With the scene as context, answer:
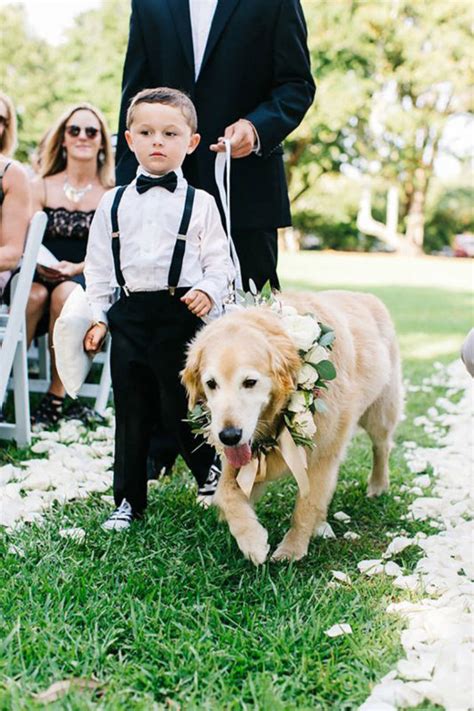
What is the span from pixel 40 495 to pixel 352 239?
133ft

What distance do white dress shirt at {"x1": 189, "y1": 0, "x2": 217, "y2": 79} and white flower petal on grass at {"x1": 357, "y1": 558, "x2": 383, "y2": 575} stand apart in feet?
7.50

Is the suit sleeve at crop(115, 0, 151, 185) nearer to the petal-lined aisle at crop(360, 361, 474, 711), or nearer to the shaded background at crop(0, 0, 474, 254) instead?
the petal-lined aisle at crop(360, 361, 474, 711)

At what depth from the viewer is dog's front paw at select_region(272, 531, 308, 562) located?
318cm

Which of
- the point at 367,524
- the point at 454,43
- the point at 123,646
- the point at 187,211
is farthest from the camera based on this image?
the point at 454,43

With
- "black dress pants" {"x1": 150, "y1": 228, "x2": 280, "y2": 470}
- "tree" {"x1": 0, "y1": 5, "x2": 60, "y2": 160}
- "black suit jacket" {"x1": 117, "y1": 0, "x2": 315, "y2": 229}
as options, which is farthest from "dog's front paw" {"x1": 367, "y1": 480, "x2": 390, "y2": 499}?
"tree" {"x1": 0, "y1": 5, "x2": 60, "y2": 160}

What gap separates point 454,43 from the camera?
101 feet

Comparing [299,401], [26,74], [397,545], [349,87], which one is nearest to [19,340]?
[299,401]

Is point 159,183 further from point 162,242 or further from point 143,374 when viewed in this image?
point 143,374

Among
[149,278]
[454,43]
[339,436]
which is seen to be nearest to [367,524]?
[339,436]

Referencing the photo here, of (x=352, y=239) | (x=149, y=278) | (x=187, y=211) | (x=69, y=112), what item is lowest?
(x=352, y=239)

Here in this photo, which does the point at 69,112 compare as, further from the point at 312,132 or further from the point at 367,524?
the point at 312,132

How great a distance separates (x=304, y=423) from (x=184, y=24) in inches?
77.7

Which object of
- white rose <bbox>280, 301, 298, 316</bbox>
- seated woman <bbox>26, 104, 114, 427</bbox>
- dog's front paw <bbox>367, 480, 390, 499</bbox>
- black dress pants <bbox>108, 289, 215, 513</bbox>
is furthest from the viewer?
seated woman <bbox>26, 104, 114, 427</bbox>

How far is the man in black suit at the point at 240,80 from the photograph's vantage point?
3.65 m
